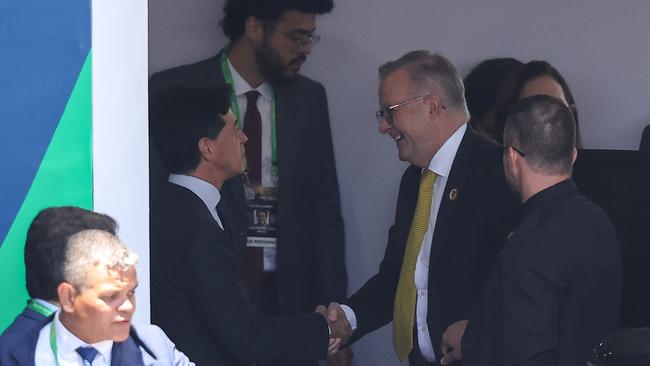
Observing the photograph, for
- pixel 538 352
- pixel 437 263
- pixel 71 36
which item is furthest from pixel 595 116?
pixel 71 36

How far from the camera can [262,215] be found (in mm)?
5074

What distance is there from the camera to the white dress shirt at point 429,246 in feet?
13.1

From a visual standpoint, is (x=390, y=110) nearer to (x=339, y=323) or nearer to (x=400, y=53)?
(x=339, y=323)

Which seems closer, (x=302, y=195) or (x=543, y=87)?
(x=543, y=87)

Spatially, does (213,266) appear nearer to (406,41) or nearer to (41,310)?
(41,310)

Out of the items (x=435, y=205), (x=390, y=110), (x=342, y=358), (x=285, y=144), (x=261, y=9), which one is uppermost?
(x=261, y=9)

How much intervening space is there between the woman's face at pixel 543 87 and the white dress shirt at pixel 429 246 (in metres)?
Answer: 1.06

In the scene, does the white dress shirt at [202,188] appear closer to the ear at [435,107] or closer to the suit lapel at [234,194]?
the ear at [435,107]

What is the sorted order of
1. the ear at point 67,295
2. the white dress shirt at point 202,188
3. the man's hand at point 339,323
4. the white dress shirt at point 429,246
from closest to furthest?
the ear at point 67,295 → the white dress shirt at point 202,188 → the white dress shirt at point 429,246 → the man's hand at point 339,323

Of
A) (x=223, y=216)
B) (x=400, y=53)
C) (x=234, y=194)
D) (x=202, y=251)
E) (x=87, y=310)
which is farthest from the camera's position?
(x=400, y=53)

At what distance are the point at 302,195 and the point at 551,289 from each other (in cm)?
199

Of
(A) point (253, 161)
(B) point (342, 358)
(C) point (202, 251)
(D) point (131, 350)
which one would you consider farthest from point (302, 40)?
(D) point (131, 350)

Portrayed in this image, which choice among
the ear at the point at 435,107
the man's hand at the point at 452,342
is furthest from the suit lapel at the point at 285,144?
the man's hand at the point at 452,342

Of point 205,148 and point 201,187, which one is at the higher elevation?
point 205,148
